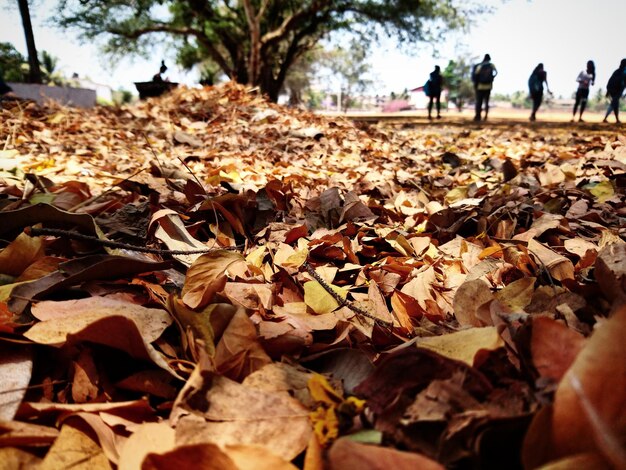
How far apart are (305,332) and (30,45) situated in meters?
13.2

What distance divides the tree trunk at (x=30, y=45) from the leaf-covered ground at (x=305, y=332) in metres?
11.3

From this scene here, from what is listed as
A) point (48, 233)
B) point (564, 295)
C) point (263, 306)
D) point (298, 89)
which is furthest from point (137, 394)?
point (298, 89)

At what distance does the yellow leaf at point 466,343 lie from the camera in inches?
19.3

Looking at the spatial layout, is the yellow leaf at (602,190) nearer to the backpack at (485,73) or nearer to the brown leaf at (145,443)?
the brown leaf at (145,443)

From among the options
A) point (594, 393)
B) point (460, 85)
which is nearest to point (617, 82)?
point (594, 393)

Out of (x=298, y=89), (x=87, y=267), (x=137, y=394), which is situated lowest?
(x=137, y=394)

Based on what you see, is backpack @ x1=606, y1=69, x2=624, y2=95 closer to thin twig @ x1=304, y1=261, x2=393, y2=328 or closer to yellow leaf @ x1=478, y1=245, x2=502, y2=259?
yellow leaf @ x1=478, y1=245, x2=502, y2=259

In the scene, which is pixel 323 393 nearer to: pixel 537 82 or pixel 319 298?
pixel 319 298

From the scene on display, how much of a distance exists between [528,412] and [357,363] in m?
0.23

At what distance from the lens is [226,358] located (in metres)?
0.57

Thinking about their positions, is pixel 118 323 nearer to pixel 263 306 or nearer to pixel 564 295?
pixel 263 306

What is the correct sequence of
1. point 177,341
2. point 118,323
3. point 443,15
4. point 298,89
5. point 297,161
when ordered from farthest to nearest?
point 298,89
point 443,15
point 297,161
point 177,341
point 118,323

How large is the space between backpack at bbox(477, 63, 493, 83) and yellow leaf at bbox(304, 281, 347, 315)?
9133 mm

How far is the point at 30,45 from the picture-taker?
35.0 ft
